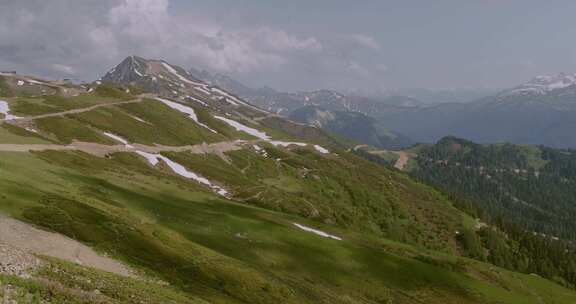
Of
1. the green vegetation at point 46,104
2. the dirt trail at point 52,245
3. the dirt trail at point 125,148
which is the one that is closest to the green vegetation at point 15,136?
the dirt trail at point 125,148

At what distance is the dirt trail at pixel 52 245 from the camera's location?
101ft

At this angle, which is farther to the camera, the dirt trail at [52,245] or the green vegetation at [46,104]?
the green vegetation at [46,104]

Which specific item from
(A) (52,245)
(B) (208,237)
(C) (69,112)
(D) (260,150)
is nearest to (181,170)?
(C) (69,112)

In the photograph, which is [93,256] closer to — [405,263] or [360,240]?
[405,263]

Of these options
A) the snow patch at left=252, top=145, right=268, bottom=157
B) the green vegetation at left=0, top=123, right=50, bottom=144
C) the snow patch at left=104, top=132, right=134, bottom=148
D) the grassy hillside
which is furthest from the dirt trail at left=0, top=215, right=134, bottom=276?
the snow patch at left=252, top=145, right=268, bottom=157

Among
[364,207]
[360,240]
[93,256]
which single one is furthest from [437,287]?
[364,207]

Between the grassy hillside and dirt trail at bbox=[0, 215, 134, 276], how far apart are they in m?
1.25

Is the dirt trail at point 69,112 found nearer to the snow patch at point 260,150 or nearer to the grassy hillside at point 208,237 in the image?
the grassy hillside at point 208,237

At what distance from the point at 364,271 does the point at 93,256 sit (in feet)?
130

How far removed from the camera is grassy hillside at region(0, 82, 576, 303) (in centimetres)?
3450

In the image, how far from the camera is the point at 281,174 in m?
150

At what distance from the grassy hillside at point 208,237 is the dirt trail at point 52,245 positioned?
4.11ft

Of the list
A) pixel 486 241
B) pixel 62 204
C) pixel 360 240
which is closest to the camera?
pixel 62 204

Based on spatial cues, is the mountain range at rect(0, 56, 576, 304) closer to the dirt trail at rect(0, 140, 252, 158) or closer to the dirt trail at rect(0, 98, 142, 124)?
the dirt trail at rect(0, 140, 252, 158)
